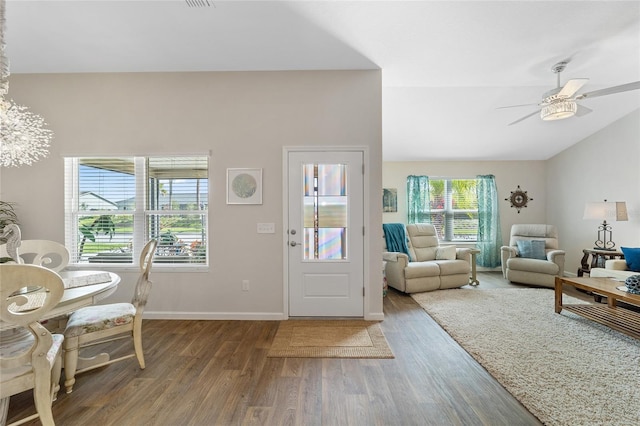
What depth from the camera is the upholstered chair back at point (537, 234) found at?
16.1 ft

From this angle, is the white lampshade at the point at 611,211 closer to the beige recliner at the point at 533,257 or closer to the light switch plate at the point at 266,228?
the beige recliner at the point at 533,257

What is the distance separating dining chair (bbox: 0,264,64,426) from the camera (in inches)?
49.9

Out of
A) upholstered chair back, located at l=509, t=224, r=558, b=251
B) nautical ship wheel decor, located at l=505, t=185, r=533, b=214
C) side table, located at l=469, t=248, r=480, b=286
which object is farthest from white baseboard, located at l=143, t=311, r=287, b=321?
nautical ship wheel decor, located at l=505, t=185, r=533, b=214

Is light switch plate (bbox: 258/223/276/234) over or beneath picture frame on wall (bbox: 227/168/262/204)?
beneath

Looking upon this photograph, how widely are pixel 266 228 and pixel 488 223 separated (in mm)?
4882

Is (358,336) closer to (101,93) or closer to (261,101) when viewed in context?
(261,101)

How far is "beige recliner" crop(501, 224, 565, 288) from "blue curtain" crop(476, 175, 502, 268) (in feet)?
1.36

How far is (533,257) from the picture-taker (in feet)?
15.6

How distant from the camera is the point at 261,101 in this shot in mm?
3205

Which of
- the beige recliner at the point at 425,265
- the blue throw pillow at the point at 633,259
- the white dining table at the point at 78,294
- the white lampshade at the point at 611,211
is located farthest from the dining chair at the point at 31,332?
the white lampshade at the point at 611,211

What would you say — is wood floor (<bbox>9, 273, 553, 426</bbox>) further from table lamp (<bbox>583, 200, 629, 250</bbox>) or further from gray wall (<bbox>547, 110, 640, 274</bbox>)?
gray wall (<bbox>547, 110, 640, 274</bbox>)


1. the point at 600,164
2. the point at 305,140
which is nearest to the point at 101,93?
the point at 305,140

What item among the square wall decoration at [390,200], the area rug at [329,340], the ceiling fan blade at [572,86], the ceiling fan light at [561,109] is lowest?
the area rug at [329,340]

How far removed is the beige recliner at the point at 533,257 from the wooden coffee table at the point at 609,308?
3.46ft
